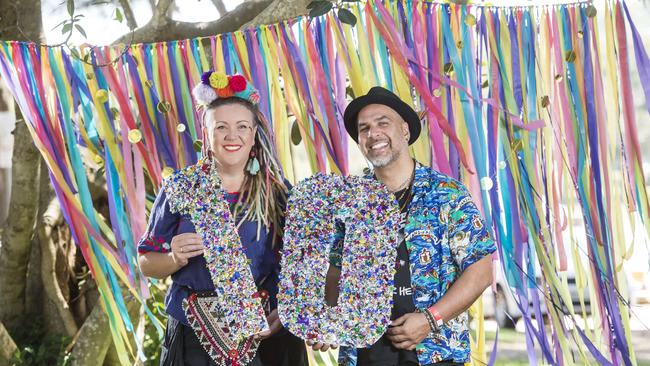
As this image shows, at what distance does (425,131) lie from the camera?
2.53 meters

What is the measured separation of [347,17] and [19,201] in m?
2.22

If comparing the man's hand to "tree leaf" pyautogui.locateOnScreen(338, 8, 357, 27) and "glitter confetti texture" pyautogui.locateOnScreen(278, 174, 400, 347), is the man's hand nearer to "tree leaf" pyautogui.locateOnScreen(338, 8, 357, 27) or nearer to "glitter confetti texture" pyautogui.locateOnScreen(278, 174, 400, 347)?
"glitter confetti texture" pyautogui.locateOnScreen(278, 174, 400, 347)

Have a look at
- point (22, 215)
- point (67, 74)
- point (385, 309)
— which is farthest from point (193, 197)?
point (22, 215)

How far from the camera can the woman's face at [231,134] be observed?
1945 mm

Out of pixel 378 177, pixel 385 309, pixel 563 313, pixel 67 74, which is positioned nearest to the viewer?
pixel 385 309

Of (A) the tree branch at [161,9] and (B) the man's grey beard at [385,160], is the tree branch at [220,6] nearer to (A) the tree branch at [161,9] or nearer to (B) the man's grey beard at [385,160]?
(A) the tree branch at [161,9]

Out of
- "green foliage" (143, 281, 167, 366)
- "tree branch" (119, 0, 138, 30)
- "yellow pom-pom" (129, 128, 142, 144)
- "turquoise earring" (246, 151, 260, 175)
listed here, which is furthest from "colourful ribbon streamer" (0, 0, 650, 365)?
"green foliage" (143, 281, 167, 366)

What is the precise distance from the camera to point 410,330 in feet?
5.64

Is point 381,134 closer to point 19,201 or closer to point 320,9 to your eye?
point 320,9

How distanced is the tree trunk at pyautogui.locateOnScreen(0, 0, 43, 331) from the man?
7.75 ft

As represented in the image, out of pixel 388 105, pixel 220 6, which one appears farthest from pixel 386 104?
pixel 220 6

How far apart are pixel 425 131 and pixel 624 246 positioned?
718 millimetres

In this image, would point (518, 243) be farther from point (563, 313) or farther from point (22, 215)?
point (22, 215)

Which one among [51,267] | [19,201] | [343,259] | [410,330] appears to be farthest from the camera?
[51,267]
